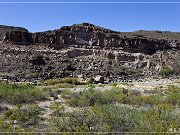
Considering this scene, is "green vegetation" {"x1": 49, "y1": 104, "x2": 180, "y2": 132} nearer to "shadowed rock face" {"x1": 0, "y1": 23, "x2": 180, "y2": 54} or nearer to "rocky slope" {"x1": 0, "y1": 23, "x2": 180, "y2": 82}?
"rocky slope" {"x1": 0, "y1": 23, "x2": 180, "y2": 82}

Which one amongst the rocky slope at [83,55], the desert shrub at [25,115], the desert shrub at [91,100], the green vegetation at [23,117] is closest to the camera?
the green vegetation at [23,117]

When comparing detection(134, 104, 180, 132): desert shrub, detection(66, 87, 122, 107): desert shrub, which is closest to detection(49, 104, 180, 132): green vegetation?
detection(134, 104, 180, 132): desert shrub

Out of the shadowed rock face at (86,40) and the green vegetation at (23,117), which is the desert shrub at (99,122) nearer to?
the green vegetation at (23,117)

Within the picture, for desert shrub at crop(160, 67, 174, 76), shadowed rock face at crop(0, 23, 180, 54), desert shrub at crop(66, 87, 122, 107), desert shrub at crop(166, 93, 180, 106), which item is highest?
shadowed rock face at crop(0, 23, 180, 54)

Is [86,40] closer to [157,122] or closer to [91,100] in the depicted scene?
[91,100]

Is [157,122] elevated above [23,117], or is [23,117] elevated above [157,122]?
[157,122]

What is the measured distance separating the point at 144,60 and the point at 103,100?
42850mm

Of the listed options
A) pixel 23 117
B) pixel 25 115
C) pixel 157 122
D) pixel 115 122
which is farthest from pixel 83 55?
pixel 157 122

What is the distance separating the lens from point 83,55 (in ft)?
220

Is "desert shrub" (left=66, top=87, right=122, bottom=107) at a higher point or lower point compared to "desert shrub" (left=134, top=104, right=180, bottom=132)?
lower

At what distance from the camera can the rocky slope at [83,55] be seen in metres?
53.5

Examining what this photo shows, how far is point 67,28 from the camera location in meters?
79.9

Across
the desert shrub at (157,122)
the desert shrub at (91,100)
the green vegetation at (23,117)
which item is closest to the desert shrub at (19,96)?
the desert shrub at (91,100)

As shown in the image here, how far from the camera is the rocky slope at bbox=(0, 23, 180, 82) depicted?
5353 centimetres
